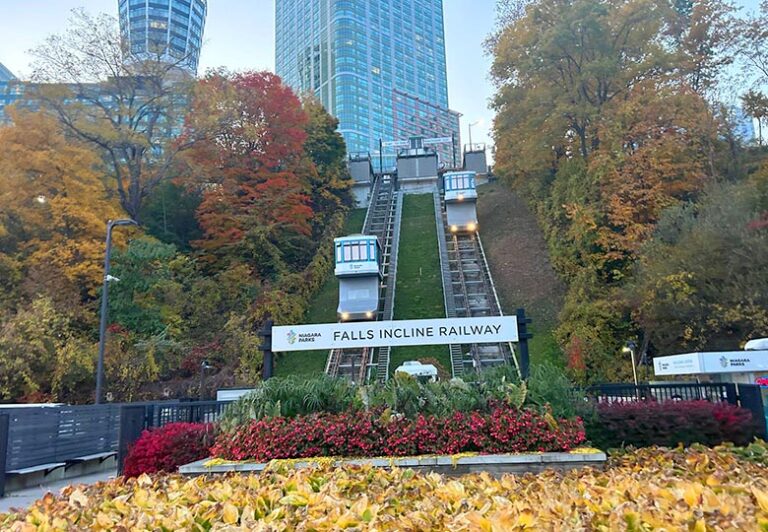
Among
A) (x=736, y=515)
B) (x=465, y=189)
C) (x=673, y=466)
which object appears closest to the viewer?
(x=736, y=515)

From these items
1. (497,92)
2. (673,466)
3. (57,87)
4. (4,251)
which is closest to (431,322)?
(673,466)

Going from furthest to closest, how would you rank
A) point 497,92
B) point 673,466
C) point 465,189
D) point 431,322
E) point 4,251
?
point 465,189 → point 497,92 → point 4,251 → point 431,322 → point 673,466

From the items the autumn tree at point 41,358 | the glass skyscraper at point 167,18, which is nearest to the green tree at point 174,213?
the autumn tree at point 41,358

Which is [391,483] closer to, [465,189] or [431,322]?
[431,322]

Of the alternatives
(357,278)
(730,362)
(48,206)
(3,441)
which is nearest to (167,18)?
(48,206)

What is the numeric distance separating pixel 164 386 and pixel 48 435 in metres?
11.2

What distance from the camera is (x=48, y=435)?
1192 cm

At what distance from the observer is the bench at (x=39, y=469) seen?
10.5 metres

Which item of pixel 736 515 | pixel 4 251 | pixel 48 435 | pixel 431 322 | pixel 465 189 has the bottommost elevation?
pixel 48 435

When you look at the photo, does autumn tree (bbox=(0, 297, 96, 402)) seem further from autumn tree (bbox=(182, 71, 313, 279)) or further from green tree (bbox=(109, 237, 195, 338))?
autumn tree (bbox=(182, 71, 313, 279))

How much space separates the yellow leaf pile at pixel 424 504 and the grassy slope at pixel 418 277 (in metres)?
20.2

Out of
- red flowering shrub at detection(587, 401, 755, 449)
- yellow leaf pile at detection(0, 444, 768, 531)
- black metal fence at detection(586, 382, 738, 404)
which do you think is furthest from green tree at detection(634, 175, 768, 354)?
yellow leaf pile at detection(0, 444, 768, 531)

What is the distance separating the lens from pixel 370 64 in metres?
147

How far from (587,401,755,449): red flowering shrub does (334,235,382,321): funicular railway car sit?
2102 cm
